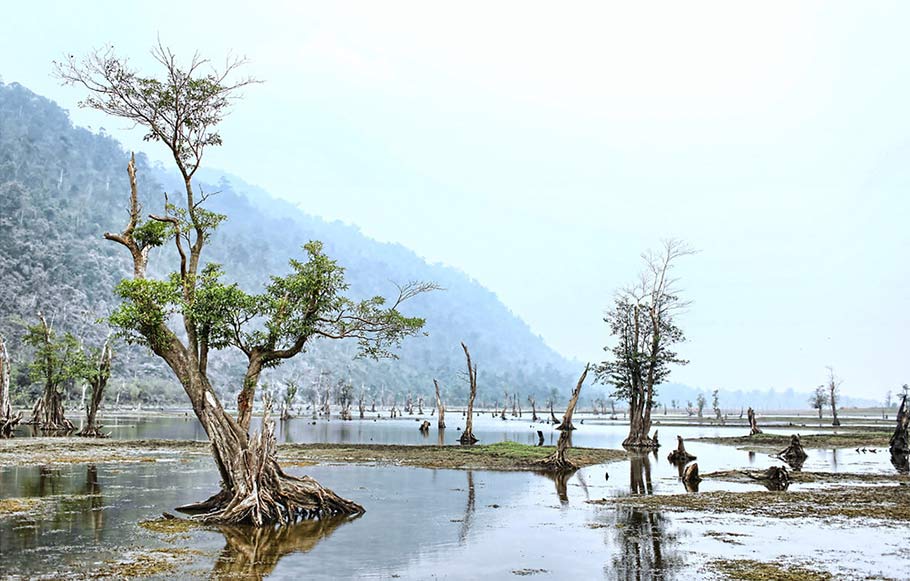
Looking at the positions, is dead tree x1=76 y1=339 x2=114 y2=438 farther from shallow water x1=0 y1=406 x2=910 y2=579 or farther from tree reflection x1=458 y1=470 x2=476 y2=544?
tree reflection x1=458 y1=470 x2=476 y2=544

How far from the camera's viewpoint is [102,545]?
18156 mm

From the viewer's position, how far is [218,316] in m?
24.3

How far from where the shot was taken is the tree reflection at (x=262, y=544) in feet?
52.9

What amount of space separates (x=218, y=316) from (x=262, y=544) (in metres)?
8.21

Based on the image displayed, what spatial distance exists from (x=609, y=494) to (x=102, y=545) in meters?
19.4

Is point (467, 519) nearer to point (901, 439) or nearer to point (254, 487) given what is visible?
point (254, 487)

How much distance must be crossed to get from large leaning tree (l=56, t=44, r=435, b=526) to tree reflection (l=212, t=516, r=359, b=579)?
2.50 ft

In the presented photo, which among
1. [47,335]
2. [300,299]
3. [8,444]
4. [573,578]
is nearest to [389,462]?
[300,299]

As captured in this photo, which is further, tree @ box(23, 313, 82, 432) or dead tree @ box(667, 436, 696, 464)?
tree @ box(23, 313, 82, 432)

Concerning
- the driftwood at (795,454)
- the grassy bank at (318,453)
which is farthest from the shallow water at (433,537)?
the driftwood at (795,454)

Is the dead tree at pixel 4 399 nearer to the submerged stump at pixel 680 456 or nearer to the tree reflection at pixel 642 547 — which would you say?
the tree reflection at pixel 642 547

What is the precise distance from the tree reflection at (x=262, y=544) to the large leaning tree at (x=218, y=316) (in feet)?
2.50

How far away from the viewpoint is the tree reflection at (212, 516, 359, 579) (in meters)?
16.1

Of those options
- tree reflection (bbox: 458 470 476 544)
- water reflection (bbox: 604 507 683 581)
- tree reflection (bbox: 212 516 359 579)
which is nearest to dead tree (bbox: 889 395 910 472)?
tree reflection (bbox: 458 470 476 544)
